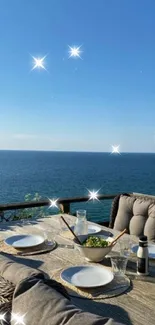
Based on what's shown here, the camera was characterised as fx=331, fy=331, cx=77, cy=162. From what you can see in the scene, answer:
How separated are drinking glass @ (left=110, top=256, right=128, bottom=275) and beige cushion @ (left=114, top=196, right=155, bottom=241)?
41.0 inches

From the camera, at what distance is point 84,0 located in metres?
5.30

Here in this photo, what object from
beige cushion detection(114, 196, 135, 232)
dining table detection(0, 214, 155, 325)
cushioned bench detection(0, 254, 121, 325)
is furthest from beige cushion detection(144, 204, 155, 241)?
cushioned bench detection(0, 254, 121, 325)

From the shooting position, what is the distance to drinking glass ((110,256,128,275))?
1396mm

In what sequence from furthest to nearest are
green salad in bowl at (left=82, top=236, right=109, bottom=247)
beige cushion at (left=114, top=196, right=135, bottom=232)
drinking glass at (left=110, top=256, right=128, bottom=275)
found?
beige cushion at (left=114, top=196, right=135, bottom=232) → green salad in bowl at (left=82, top=236, right=109, bottom=247) → drinking glass at (left=110, top=256, right=128, bottom=275)

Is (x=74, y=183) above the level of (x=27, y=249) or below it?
below

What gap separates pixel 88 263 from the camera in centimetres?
158

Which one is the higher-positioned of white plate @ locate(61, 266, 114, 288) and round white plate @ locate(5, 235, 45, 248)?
round white plate @ locate(5, 235, 45, 248)

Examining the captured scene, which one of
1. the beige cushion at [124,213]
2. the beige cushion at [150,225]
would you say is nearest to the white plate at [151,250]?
the beige cushion at [150,225]

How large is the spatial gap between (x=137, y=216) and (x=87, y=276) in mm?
1260

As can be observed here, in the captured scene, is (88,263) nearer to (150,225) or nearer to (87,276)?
(87,276)

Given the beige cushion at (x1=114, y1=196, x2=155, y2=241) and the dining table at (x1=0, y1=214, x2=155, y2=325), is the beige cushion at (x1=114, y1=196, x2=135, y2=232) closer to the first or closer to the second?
the beige cushion at (x1=114, y1=196, x2=155, y2=241)

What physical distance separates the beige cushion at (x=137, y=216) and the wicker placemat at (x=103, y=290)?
1.11m

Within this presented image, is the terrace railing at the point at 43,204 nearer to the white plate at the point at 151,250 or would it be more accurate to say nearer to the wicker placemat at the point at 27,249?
the wicker placemat at the point at 27,249

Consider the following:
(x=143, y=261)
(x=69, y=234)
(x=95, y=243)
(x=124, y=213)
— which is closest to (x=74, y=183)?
(x=124, y=213)
